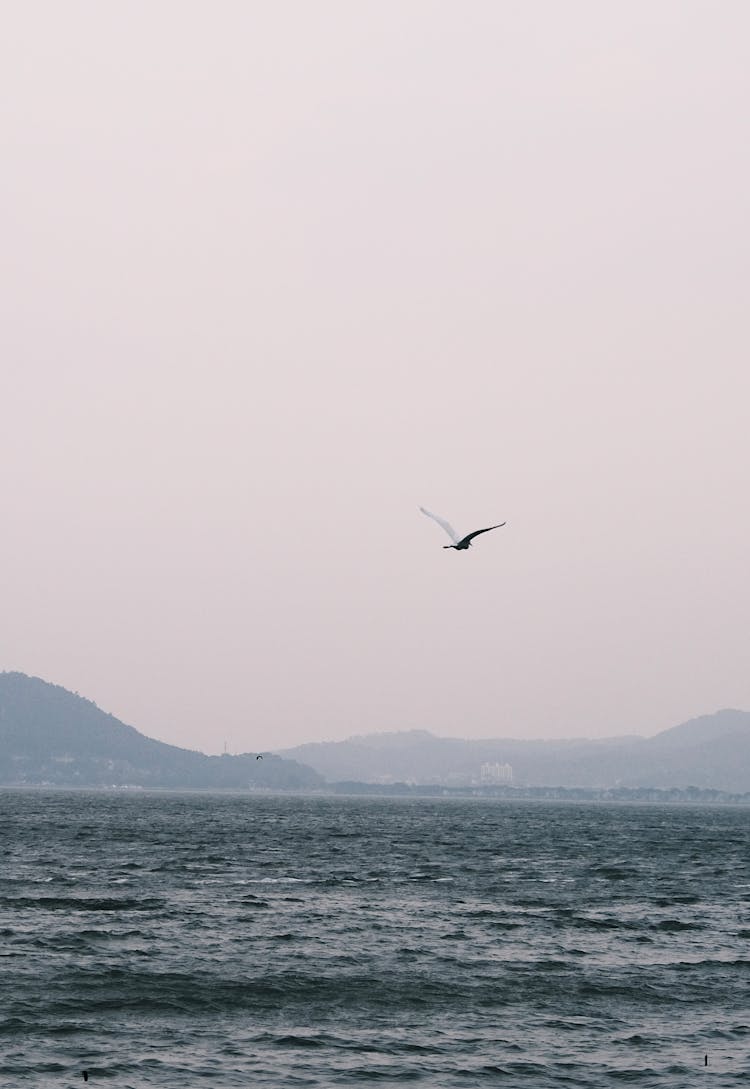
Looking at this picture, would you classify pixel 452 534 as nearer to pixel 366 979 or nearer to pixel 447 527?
pixel 447 527

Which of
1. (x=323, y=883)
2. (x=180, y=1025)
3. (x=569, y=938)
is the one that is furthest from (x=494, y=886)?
(x=180, y=1025)

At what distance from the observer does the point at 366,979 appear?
4253 cm

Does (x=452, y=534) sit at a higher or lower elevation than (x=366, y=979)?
higher

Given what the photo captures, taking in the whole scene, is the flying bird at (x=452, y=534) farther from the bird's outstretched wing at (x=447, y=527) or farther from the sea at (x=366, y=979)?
the sea at (x=366, y=979)

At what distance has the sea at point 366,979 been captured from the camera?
32.2m

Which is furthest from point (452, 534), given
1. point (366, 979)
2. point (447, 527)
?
point (366, 979)

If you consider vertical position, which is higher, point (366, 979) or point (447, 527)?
point (447, 527)

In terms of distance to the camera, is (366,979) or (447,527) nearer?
(366,979)

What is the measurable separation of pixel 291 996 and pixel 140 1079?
10.3m

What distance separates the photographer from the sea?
105 feet

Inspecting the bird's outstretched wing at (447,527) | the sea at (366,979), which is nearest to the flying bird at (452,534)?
the bird's outstretched wing at (447,527)

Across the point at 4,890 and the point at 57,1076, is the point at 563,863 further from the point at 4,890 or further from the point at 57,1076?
the point at 57,1076

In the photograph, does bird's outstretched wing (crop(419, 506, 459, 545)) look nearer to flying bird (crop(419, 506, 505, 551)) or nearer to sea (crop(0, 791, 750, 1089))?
flying bird (crop(419, 506, 505, 551))

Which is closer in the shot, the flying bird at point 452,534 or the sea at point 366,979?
the sea at point 366,979
